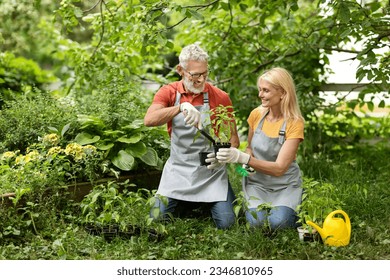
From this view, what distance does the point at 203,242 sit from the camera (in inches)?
143

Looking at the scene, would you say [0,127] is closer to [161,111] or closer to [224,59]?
[161,111]

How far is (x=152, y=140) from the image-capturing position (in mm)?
4762

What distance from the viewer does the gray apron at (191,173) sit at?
13.0 feet

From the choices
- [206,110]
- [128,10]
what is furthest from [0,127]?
[206,110]

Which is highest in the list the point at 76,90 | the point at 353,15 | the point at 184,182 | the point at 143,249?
the point at 353,15

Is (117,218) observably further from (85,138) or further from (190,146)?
(85,138)

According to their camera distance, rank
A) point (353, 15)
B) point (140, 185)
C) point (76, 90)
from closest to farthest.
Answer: point (353, 15), point (140, 185), point (76, 90)

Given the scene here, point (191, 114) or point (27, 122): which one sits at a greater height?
point (191, 114)

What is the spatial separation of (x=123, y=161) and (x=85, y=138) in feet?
1.15

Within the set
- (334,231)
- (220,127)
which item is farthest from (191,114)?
(334,231)

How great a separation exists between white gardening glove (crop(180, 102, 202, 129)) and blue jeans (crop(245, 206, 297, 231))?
2.06 feet

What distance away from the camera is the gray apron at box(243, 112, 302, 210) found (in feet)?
12.7

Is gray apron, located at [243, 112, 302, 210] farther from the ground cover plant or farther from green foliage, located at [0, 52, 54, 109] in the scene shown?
green foliage, located at [0, 52, 54, 109]

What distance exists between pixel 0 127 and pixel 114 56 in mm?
1290
